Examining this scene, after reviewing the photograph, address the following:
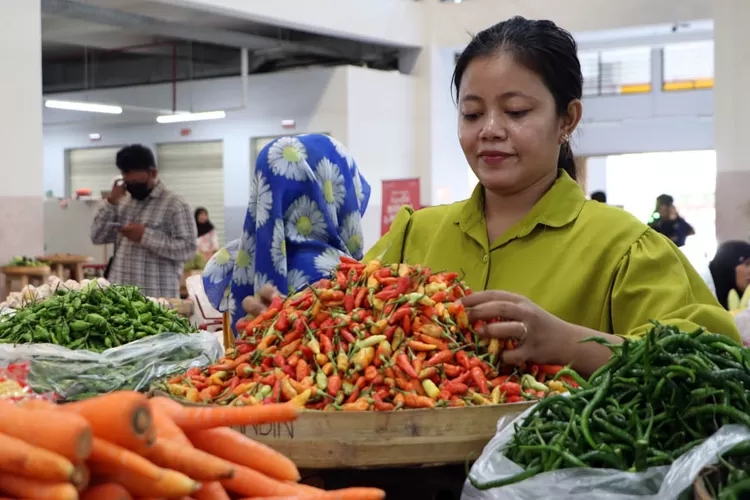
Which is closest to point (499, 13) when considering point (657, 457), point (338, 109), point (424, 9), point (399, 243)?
point (424, 9)

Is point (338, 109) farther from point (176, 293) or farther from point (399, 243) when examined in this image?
point (399, 243)

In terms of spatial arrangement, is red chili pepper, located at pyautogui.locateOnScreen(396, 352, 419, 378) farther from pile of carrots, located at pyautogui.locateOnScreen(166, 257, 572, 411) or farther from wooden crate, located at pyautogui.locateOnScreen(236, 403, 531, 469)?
wooden crate, located at pyautogui.locateOnScreen(236, 403, 531, 469)

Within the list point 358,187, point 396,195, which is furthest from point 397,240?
point 396,195

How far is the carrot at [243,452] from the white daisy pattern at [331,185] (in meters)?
2.23

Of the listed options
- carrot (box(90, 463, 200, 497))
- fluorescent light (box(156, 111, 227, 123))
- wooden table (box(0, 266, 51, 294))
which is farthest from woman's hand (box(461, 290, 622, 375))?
fluorescent light (box(156, 111, 227, 123))

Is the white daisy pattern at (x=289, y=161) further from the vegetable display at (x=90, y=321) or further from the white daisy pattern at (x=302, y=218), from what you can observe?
the vegetable display at (x=90, y=321)

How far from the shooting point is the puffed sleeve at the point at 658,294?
219 cm

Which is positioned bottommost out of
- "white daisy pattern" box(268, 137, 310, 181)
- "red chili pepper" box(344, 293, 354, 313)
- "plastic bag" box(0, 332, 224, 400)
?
"plastic bag" box(0, 332, 224, 400)

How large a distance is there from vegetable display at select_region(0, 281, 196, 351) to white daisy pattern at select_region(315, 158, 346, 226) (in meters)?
0.69

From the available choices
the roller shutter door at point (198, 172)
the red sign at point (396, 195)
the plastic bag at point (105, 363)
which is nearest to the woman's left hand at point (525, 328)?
the plastic bag at point (105, 363)

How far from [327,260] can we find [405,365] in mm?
1634

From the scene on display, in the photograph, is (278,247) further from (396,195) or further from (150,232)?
(396,195)

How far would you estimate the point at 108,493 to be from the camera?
1176 millimetres

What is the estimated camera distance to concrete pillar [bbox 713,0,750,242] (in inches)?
486
